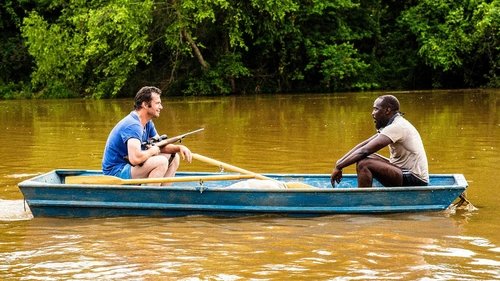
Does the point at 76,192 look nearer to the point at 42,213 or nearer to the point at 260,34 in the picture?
the point at 42,213

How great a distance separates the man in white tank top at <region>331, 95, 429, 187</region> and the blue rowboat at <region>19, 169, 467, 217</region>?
0.21 metres

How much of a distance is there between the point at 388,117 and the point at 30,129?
11548 millimetres

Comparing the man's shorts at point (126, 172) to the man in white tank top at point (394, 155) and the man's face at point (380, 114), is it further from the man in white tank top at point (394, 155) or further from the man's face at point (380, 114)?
the man's face at point (380, 114)

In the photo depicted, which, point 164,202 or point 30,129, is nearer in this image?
point 164,202

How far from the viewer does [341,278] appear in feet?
19.0

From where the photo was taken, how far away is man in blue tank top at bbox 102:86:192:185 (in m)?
8.01

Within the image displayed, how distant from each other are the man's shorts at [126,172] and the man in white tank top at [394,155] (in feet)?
6.65

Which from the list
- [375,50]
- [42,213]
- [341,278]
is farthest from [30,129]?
[375,50]

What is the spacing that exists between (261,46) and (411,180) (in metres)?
23.9

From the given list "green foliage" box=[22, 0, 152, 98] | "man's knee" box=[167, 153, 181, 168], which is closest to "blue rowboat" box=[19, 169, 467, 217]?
"man's knee" box=[167, 153, 181, 168]

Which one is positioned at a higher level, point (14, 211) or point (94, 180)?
point (94, 180)

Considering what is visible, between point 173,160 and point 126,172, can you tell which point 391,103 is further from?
point 126,172

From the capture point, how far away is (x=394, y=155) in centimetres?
805

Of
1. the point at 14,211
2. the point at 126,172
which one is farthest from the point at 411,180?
the point at 14,211
